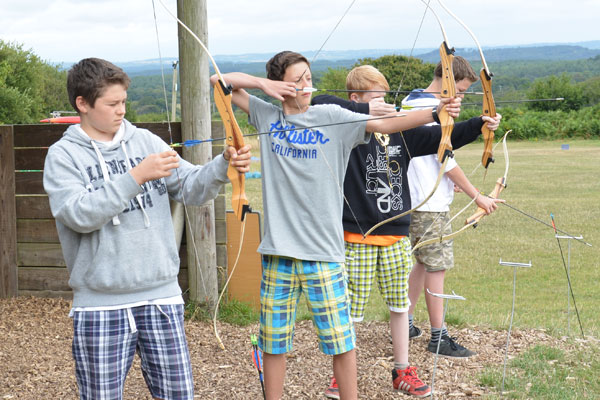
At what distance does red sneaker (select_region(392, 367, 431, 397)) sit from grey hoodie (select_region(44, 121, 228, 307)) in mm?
1442

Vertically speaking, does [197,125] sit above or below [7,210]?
above

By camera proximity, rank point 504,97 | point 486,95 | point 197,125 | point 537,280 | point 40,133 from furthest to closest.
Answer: point 504,97 < point 537,280 < point 40,133 < point 197,125 < point 486,95

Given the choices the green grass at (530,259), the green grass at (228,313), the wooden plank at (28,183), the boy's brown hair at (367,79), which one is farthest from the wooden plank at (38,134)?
the boy's brown hair at (367,79)

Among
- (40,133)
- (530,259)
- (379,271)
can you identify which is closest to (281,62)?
(379,271)

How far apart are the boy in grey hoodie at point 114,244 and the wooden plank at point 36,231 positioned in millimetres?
2595

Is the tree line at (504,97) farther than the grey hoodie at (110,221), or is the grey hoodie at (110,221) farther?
the tree line at (504,97)

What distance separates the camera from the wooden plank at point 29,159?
15.3 ft

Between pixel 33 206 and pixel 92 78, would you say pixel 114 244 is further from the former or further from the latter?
pixel 33 206

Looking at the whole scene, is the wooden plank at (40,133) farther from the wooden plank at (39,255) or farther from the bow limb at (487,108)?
the bow limb at (487,108)

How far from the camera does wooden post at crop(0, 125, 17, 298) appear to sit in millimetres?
4676

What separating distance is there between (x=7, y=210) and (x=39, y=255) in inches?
14.6

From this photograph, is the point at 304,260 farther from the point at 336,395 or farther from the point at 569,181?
the point at 569,181

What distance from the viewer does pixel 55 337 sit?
13.7ft

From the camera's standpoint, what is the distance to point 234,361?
3.79 meters
